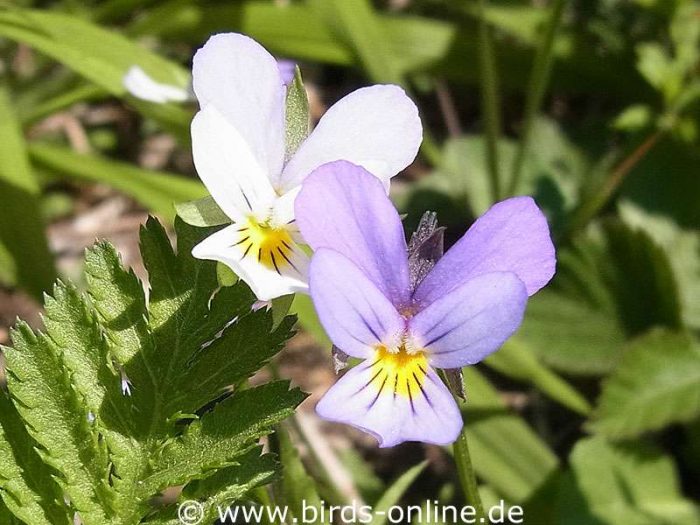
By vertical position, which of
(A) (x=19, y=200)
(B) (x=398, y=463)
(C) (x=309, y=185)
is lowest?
(C) (x=309, y=185)

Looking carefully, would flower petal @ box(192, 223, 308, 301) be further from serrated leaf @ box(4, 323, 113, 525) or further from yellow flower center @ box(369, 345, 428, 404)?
serrated leaf @ box(4, 323, 113, 525)

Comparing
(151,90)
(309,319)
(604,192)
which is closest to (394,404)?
(151,90)

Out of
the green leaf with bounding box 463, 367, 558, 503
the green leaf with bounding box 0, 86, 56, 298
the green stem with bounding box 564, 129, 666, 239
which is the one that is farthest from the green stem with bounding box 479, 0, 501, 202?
the green leaf with bounding box 0, 86, 56, 298

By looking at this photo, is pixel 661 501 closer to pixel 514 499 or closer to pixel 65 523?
pixel 514 499

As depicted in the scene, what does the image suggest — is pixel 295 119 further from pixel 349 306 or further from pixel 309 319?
pixel 309 319

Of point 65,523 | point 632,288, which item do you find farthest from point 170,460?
point 632,288

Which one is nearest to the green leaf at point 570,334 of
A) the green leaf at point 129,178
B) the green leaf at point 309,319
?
the green leaf at point 309,319

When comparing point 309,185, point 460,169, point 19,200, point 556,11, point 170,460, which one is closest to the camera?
point 309,185
